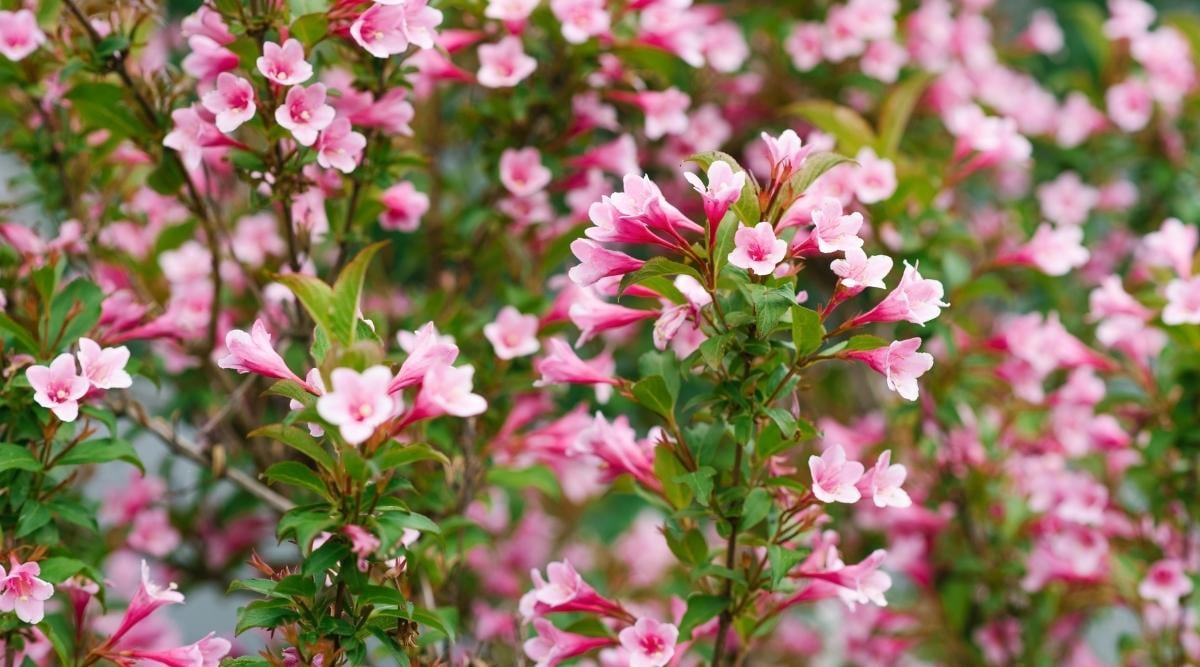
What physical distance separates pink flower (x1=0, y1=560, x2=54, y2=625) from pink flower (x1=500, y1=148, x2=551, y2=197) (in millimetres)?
843

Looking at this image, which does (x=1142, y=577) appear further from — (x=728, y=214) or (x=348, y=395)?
(x=348, y=395)

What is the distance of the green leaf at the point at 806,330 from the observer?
1.29 metres

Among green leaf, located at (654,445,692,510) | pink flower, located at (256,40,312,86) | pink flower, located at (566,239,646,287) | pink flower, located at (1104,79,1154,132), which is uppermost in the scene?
pink flower, located at (256,40,312,86)

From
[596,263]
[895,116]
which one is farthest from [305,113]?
[895,116]

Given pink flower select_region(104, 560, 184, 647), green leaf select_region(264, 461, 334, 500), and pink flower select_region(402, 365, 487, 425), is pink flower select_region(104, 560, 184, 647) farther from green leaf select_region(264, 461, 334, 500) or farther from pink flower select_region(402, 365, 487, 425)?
pink flower select_region(402, 365, 487, 425)

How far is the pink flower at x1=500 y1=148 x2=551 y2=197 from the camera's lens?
190 centimetres

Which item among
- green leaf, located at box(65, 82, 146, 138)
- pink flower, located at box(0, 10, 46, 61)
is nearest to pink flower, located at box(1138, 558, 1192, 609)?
green leaf, located at box(65, 82, 146, 138)

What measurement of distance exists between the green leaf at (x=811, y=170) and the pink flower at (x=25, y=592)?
88 cm

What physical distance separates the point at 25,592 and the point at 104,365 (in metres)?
0.26

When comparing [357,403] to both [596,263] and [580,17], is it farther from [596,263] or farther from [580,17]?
[580,17]

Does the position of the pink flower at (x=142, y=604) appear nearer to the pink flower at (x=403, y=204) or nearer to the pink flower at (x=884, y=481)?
the pink flower at (x=403, y=204)

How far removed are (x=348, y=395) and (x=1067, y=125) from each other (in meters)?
1.87

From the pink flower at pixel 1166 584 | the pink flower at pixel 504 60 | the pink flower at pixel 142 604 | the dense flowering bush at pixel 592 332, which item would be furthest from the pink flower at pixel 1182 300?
the pink flower at pixel 142 604

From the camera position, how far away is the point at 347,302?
1282 mm
